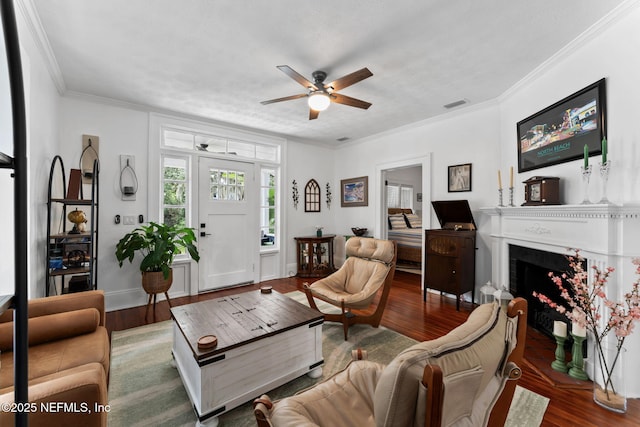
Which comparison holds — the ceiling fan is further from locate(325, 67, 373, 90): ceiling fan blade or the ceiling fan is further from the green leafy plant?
the green leafy plant

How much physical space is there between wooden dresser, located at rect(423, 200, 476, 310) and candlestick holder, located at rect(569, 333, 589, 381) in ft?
4.20

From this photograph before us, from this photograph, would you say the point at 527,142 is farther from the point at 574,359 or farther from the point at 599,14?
the point at 574,359

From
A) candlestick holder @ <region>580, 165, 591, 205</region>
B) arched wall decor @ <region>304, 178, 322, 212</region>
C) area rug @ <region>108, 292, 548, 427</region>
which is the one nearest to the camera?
area rug @ <region>108, 292, 548, 427</region>

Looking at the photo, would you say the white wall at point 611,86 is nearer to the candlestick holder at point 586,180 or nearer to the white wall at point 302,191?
the candlestick holder at point 586,180

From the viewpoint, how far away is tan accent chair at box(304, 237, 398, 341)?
2.74 metres

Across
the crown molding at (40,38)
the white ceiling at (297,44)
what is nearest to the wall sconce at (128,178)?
the white ceiling at (297,44)

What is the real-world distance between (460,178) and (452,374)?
3.69m

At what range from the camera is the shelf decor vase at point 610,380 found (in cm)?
178

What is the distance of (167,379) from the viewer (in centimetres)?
206

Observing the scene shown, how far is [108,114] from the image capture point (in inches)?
136

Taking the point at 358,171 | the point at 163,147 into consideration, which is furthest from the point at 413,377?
the point at 358,171

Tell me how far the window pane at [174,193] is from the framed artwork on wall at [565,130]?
4358 millimetres

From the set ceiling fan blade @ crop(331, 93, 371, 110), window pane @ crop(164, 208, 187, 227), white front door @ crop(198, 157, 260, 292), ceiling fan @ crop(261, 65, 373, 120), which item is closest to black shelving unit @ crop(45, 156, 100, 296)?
window pane @ crop(164, 208, 187, 227)

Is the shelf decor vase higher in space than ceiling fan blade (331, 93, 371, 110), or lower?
lower
